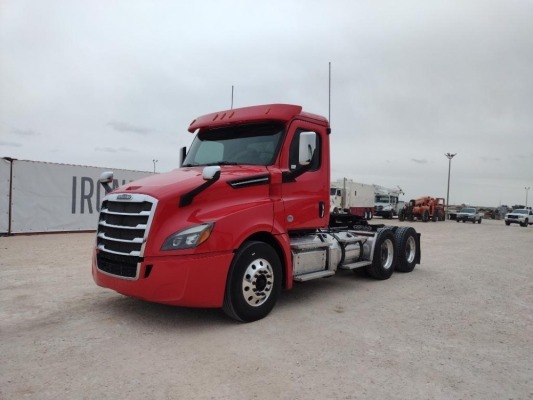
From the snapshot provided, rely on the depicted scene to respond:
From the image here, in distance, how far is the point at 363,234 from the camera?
8.26 metres

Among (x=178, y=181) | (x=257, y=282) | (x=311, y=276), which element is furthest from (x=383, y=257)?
(x=178, y=181)

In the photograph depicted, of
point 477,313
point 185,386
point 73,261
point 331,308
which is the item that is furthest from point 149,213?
point 73,261

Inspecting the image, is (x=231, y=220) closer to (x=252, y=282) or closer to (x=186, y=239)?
(x=186, y=239)

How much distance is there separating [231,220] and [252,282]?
2.77 ft

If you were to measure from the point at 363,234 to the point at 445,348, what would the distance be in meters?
4.01

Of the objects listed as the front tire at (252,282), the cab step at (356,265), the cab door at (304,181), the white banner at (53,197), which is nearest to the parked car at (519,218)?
the white banner at (53,197)

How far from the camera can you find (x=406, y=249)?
9117mm

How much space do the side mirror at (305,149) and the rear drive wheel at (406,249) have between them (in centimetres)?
383

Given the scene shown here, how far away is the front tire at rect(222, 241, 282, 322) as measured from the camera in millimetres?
4902

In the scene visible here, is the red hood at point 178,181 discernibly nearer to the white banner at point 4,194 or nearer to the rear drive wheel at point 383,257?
the rear drive wheel at point 383,257

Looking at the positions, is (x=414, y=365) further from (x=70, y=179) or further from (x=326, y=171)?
(x=70, y=179)

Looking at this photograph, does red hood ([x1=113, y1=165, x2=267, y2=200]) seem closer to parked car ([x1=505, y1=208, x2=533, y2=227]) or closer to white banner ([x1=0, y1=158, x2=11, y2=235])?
white banner ([x1=0, y1=158, x2=11, y2=235])

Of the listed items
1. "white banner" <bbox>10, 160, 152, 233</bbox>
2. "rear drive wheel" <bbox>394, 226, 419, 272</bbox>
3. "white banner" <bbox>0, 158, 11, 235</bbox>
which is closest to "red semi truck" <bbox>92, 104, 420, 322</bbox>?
"rear drive wheel" <bbox>394, 226, 419, 272</bbox>

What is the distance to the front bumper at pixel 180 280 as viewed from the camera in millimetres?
4566
